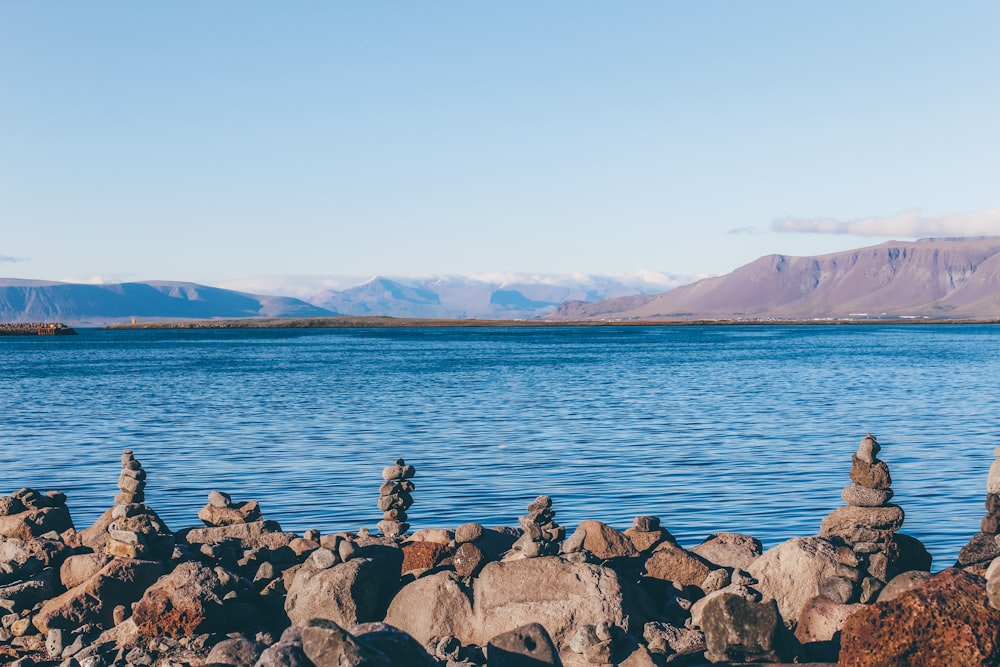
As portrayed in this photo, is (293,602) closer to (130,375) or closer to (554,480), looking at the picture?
(554,480)

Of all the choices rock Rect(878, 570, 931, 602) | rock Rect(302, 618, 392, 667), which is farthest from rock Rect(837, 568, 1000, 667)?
rock Rect(302, 618, 392, 667)

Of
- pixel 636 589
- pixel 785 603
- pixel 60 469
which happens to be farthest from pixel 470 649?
pixel 60 469

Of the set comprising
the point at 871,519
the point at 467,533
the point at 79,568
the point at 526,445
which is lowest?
the point at 526,445

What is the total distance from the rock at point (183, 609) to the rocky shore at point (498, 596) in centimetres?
3

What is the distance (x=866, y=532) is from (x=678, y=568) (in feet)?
13.2

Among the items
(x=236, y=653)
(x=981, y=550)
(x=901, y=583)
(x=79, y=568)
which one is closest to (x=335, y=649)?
(x=236, y=653)

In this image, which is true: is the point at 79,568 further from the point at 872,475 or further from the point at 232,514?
the point at 872,475

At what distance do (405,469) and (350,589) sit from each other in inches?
328

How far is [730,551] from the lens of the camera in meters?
21.2

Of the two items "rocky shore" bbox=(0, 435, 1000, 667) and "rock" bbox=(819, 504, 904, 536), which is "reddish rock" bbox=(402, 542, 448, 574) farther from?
"rock" bbox=(819, 504, 904, 536)

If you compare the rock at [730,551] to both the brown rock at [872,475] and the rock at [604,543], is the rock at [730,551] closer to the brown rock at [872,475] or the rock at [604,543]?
the rock at [604,543]

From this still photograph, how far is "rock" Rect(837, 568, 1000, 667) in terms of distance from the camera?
14.6m

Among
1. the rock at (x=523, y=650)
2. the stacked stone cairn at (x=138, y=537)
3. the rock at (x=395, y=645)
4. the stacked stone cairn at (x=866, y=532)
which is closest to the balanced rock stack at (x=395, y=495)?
the stacked stone cairn at (x=138, y=537)

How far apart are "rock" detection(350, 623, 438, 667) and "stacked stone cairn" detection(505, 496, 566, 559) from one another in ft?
14.0
